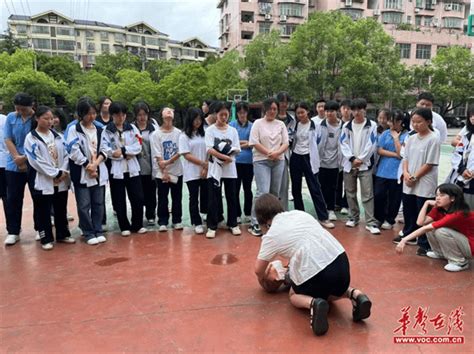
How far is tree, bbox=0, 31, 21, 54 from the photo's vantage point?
38.1m

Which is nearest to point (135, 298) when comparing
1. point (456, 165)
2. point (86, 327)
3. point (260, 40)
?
point (86, 327)

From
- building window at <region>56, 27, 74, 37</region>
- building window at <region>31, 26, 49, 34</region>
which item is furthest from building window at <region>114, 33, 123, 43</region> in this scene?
building window at <region>31, 26, 49, 34</region>

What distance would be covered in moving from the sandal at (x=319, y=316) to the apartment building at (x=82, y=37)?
48.3 meters

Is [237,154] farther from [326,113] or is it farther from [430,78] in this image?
[430,78]

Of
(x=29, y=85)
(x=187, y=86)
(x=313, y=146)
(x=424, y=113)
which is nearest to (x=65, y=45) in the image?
(x=29, y=85)

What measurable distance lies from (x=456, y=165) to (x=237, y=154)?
230 cm

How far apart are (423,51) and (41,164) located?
135 feet

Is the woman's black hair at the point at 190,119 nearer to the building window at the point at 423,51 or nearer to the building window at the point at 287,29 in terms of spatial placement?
the building window at the point at 287,29

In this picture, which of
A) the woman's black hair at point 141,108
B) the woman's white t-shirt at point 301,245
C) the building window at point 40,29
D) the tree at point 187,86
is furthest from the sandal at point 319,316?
the building window at point 40,29

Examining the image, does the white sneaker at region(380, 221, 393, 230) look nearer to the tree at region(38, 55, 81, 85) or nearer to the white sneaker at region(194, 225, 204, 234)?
the white sneaker at region(194, 225, 204, 234)

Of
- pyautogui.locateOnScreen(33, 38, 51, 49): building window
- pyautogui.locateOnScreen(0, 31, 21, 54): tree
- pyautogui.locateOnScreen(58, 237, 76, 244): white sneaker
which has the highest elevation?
pyautogui.locateOnScreen(33, 38, 51, 49): building window

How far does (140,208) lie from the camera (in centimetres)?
450

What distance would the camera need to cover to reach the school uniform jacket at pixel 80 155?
3.95 meters

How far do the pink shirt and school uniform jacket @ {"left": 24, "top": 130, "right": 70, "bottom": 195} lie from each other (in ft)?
6.83
